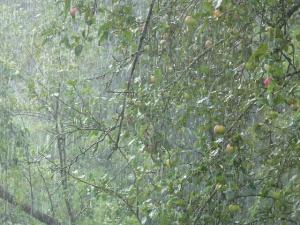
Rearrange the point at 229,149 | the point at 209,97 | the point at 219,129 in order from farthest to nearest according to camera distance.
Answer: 1. the point at 209,97
2. the point at 219,129
3. the point at 229,149

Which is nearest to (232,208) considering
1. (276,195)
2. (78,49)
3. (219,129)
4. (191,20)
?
(276,195)

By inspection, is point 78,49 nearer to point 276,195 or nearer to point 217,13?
point 217,13

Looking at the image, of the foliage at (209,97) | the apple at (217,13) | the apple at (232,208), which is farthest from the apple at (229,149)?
the apple at (217,13)

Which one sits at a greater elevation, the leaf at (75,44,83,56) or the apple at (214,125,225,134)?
the leaf at (75,44,83,56)

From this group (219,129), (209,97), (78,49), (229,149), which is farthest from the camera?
(78,49)

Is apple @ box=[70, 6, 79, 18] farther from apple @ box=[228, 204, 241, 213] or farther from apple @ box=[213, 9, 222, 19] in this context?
apple @ box=[228, 204, 241, 213]

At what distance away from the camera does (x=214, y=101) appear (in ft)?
A: 7.88

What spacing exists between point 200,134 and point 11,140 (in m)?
3.28

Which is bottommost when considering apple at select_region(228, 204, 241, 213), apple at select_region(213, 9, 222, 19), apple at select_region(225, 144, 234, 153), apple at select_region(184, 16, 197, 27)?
apple at select_region(228, 204, 241, 213)

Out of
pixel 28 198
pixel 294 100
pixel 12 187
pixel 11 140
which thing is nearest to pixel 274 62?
pixel 294 100

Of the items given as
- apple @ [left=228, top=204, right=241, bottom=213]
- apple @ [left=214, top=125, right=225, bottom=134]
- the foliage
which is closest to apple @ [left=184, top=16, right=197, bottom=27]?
the foliage

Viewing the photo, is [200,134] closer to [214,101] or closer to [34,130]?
[214,101]

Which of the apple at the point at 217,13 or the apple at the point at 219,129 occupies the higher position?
the apple at the point at 217,13

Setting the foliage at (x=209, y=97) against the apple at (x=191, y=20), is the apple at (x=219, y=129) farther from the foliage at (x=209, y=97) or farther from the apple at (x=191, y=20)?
the apple at (x=191, y=20)
